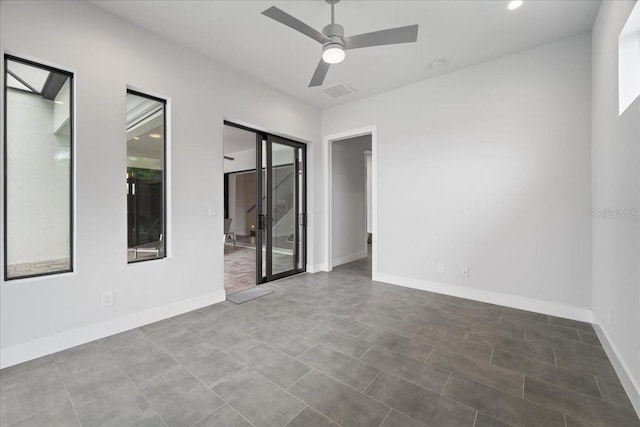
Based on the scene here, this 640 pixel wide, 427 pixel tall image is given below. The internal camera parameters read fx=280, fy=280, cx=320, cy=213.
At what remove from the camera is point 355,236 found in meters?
6.23

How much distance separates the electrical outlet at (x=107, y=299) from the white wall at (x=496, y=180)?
343cm

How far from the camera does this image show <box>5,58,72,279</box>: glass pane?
7.26 feet

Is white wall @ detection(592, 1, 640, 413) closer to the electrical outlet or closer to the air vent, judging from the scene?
the air vent

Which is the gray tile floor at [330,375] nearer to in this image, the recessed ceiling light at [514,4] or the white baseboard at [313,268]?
the white baseboard at [313,268]

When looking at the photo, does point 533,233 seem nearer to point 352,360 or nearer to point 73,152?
point 352,360

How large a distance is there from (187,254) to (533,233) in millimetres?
3955

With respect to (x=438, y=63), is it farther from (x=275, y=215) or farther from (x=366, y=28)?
(x=275, y=215)

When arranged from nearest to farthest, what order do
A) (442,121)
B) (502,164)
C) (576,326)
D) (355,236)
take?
(576,326) < (502,164) < (442,121) < (355,236)

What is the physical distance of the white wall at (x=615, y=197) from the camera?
1.73 m

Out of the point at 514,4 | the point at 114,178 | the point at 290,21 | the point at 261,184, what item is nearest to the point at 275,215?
the point at 261,184

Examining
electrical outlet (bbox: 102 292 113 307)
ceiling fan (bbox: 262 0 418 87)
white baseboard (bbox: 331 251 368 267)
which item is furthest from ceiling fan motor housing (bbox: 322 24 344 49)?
white baseboard (bbox: 331 251 368 267)

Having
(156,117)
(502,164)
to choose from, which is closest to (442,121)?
(502,164)

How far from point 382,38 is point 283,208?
9.95ft

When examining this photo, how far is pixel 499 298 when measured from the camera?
11.2 feet
